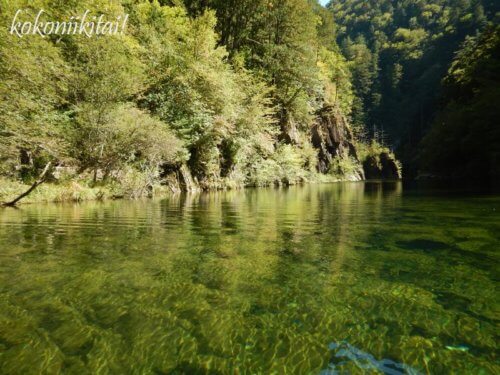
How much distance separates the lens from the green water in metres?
2.78

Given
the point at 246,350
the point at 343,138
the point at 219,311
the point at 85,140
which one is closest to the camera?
the point at 246,350

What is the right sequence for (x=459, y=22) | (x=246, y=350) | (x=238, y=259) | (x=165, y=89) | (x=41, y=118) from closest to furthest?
1. (x=246, y=350)
2. (x=238, y=259)
3. (x=41, y=118)
4. (x=165, y=89)
5. (x=459, y=22)

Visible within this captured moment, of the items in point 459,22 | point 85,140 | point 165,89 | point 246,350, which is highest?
point 459,22

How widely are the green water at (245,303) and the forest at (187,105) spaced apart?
1045 cm

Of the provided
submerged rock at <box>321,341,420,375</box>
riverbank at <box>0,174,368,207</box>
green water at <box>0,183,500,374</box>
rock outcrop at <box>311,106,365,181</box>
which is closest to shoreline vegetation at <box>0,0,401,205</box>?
riverbank at <box>0,174,368,207</box>

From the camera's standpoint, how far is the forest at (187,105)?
16.4 meters

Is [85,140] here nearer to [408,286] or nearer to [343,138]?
[408,286]

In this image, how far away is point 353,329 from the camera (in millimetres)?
3270

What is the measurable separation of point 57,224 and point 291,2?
41.2m

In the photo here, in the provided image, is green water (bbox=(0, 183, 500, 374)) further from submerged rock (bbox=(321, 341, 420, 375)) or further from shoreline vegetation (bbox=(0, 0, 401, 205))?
shoreline vegetation (bbox=(0, 0, 401, 205))

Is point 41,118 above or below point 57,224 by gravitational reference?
above

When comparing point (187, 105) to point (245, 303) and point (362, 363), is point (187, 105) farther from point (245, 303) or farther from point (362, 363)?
point (362, 363)

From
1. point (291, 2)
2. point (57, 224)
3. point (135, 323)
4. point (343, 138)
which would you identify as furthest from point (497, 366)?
point (343, 138)

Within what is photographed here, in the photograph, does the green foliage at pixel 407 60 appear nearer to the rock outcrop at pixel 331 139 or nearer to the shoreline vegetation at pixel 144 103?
the rock outcrop at pixel 331 139
